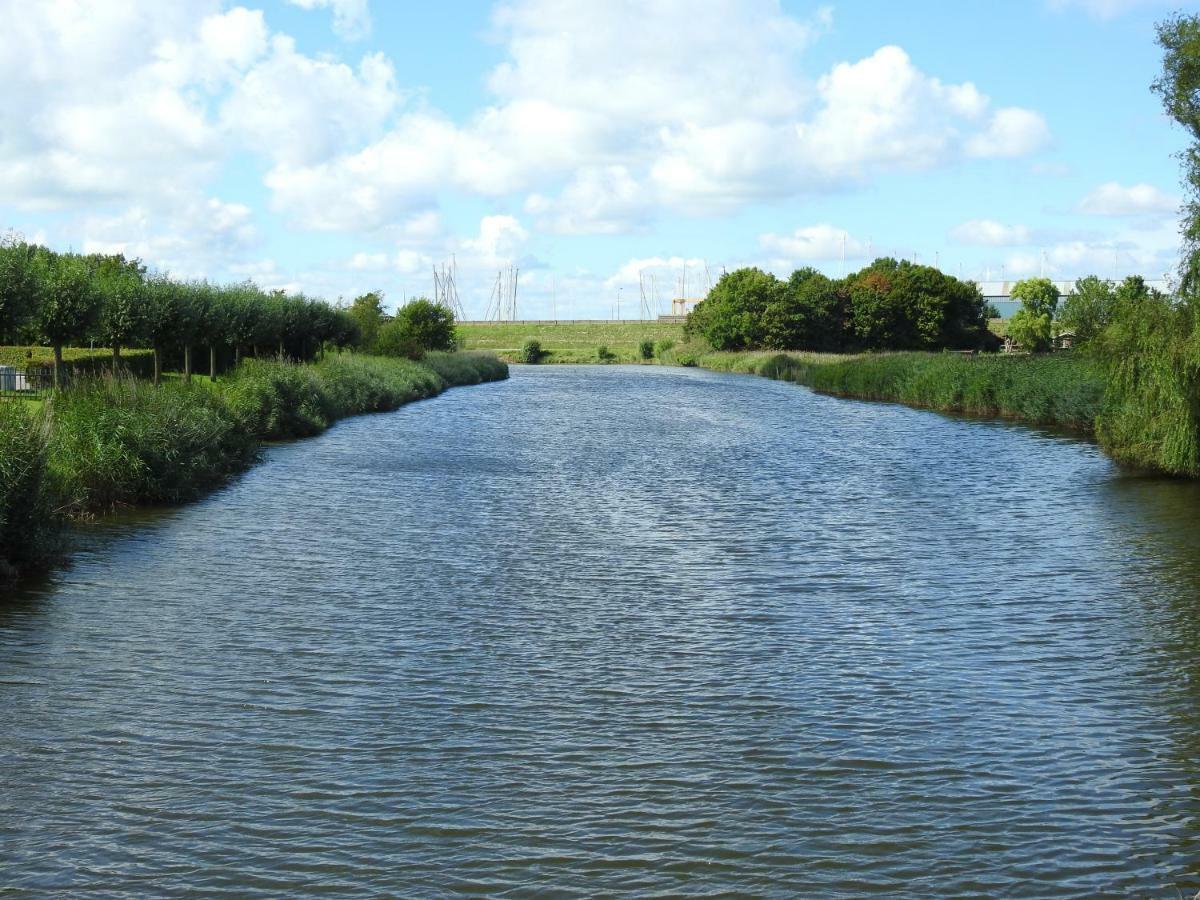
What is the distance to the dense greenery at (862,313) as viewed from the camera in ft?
340

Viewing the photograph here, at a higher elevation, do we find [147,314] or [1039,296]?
[1039,296]


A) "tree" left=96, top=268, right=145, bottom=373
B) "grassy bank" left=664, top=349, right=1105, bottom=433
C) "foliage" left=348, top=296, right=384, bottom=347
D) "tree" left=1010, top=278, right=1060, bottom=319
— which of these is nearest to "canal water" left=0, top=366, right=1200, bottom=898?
"grassy bank" left=664, top=349, right=1105, bottom=433

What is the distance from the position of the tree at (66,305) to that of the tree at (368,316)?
122ft

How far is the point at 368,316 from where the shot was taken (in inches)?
2977

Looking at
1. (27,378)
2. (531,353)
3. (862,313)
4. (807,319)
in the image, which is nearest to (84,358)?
(27,378)

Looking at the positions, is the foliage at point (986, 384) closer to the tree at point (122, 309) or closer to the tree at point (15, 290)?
the tree at point (15, 290)

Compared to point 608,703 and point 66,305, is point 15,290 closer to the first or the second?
point 66,305

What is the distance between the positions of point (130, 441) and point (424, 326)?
6478 cm

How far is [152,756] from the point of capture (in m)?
8.83

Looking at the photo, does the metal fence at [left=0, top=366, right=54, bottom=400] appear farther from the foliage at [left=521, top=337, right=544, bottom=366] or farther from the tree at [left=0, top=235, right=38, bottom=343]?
the foliage at [left=521, top=337, right=544, bottom=366]

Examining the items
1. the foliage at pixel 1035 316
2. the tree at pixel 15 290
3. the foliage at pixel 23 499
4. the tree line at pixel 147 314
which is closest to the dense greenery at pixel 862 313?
the foliage at pixel 1035 316

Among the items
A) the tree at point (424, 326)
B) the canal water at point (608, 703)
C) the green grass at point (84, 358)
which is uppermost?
the tree at point (424, 326)

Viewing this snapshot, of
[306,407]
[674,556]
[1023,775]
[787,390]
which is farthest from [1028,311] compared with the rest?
[1023,775]

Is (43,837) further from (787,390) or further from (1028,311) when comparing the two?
(1028,311)
